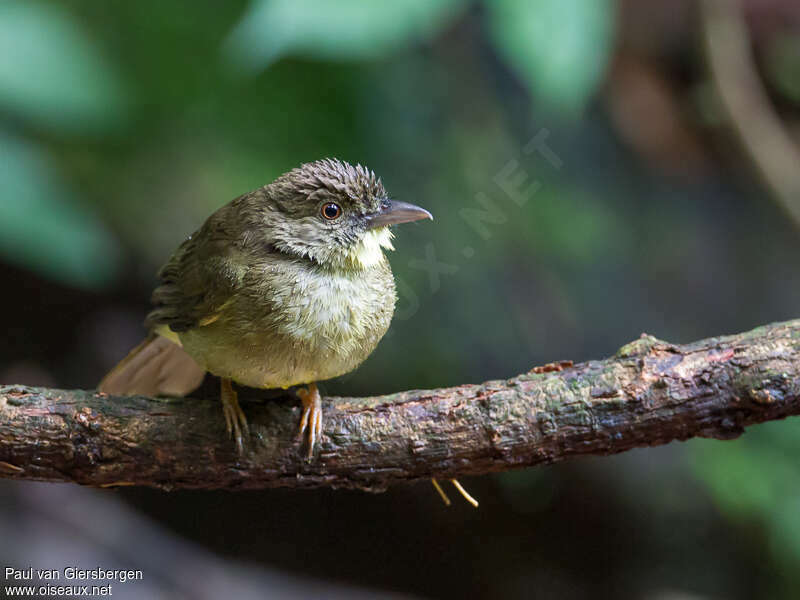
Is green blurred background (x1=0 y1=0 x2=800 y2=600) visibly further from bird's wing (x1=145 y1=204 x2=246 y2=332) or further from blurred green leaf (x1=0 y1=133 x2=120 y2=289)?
bird's wing (x1=145 y1=204 x2=246 y2=332)

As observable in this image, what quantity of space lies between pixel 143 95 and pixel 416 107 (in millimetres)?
1883

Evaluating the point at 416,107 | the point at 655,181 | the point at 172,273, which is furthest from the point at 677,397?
the point at 655,181

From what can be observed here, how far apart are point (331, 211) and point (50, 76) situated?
9.53ft

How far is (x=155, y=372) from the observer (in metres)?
3.55

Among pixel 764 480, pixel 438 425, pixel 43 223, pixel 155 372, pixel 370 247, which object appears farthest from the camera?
pixel 764 480

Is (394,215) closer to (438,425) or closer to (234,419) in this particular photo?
(438,425)

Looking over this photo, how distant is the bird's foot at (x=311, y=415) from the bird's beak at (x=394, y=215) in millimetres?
688

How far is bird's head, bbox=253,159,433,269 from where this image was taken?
9.25ft

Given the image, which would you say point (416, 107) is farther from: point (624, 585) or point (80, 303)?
point (624, 585)

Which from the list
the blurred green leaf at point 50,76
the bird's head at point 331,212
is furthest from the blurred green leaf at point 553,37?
the blurred green leaf at point 50,76

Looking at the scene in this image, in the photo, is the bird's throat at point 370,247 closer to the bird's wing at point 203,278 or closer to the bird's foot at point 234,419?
the bird's wing at point 203,278

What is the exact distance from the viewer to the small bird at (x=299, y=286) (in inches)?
110

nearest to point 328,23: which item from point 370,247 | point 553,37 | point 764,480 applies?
point 553,37

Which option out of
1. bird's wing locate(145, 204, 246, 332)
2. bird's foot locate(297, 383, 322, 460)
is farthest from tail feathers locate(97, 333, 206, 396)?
bird's foot locate(297, 383, 322, 460)
